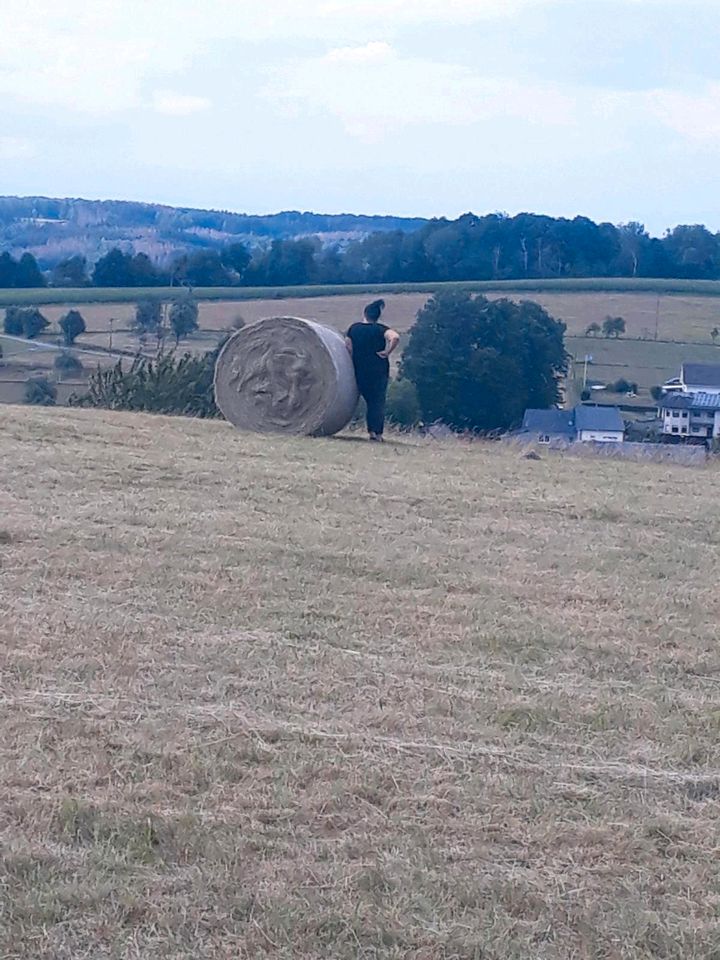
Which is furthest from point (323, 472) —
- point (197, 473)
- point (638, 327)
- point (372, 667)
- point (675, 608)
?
point (638, 327)

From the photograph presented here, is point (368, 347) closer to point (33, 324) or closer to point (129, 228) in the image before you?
point (33, 324)

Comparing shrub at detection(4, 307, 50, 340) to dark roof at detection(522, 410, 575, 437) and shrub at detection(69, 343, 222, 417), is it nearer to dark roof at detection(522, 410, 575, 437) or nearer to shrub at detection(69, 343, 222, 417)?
shrub at detection(69, 343, 222, 417)

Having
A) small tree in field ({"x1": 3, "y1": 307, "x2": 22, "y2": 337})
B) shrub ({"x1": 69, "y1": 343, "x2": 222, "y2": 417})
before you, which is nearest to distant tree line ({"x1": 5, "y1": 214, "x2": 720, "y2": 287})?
small tree in field ({"x1": 3, "y1": 307, "x2": 22, "y2": 337})

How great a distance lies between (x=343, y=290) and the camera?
32812 millimetres

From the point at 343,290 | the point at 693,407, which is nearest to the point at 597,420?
the point at 693,407

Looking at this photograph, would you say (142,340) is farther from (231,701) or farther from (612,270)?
(231,701)

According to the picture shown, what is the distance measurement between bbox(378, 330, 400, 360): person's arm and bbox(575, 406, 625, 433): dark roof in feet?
11.9

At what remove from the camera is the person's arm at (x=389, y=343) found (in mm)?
15594

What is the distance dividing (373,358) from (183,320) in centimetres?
1505

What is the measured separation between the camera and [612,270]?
123 ft

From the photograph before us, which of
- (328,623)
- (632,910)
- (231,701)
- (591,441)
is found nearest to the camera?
(632,910)

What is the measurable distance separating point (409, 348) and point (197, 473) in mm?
9707

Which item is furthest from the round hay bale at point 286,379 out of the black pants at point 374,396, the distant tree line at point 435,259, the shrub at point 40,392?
the distant tree line at point 435,259

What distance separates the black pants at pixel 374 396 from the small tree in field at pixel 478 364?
4.40 metres
